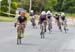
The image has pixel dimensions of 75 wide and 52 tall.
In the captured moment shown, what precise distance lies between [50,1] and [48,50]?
8775 cm

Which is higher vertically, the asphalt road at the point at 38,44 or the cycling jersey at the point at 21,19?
the cycling jersey at the point at 21,19

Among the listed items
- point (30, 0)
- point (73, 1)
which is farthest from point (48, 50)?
point (73, 1)

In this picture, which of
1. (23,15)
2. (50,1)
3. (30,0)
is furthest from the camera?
(50,1)

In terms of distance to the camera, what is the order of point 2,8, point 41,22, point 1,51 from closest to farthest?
point 1,51, point 41,22, point 2,8

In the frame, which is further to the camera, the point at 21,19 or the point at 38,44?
the point at 38,44

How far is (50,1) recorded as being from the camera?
344 feet

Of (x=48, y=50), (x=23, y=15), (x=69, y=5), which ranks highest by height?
(x=23, y=15)

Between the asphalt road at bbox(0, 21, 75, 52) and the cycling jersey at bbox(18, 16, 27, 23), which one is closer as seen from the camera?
the asphalt road at bbox(0, 21, 75, 52)

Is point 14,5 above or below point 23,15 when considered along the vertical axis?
below

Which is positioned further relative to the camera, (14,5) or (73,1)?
(73,1)

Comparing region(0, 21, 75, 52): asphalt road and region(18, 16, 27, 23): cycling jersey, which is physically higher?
region(18, 16, 27, 23): cycling jersey

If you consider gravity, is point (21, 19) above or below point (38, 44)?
above

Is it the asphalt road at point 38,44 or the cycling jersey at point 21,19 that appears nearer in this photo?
the asphalt road at point 38,44

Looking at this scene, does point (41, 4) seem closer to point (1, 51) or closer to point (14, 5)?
point (14, 5)
